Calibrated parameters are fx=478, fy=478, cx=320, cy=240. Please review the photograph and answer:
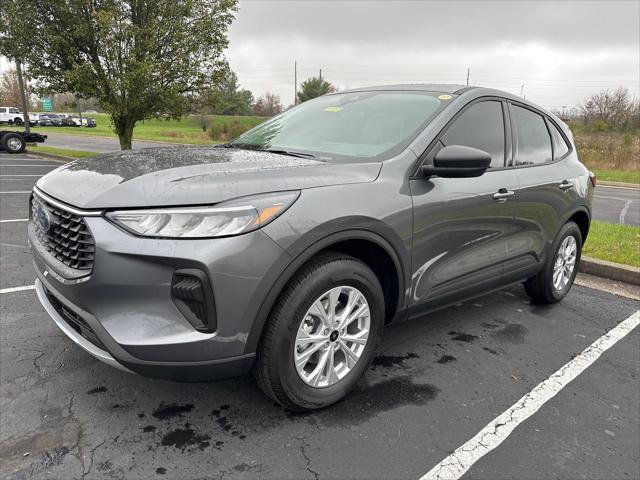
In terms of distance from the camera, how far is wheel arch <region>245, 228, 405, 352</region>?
6.82 ft

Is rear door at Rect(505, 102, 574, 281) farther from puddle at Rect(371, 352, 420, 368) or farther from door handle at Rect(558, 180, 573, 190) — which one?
puddle at Rect(371, 352, 420, 368)

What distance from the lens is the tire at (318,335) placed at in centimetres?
216

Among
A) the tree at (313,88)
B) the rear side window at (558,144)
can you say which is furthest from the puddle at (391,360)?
the tree at (313,88)

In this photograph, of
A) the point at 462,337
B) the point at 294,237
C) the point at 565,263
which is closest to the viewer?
the point at 294,237

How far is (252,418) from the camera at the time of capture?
240 centimetres

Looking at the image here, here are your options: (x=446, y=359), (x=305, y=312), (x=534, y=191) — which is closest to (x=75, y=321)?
(x=305, y=312)

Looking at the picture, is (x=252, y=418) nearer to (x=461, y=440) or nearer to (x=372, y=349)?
(x=372, y=349)

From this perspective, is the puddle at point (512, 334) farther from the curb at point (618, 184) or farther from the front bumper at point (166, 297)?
the curb at point (618, 184)

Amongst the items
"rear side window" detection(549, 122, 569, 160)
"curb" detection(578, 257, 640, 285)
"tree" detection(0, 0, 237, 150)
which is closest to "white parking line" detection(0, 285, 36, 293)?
"rear side window" detection(549, 122, 569, 160)

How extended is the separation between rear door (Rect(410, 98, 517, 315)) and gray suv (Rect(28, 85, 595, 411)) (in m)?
0.01

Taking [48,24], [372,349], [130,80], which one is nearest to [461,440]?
[372,349]

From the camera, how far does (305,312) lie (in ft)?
7.29

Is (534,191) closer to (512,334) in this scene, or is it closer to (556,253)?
(556,253)

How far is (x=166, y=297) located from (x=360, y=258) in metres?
1.07
